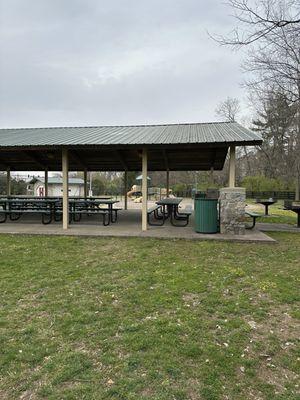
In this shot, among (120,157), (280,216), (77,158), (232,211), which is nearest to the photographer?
(232,211)

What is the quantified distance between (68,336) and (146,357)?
2.64 feet

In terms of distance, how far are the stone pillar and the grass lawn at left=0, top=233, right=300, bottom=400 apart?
223 centimetres

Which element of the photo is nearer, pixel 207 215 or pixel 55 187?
pixel 207 215

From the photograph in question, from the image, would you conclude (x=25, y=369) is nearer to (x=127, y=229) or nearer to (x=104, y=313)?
(x=104, y=313)

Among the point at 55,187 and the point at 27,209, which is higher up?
the point at 55,187

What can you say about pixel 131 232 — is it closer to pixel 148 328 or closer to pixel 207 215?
pixel 207 215

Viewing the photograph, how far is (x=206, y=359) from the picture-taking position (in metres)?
2.46

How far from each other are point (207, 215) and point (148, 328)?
17.7ft

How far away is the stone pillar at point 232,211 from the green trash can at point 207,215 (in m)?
0.17

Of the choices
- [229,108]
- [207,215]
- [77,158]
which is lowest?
[207,215]

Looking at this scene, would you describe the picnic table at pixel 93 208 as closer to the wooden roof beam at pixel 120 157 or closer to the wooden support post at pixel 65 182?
the wooden support post at pixel 65 182

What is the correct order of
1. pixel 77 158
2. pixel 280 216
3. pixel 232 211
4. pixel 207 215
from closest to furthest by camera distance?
pixel 232 211
pixel 207 215
pixel 77 158
pixel 280 216

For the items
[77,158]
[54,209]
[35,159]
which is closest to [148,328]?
[54,209]

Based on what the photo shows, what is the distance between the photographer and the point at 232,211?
25.8 feet
